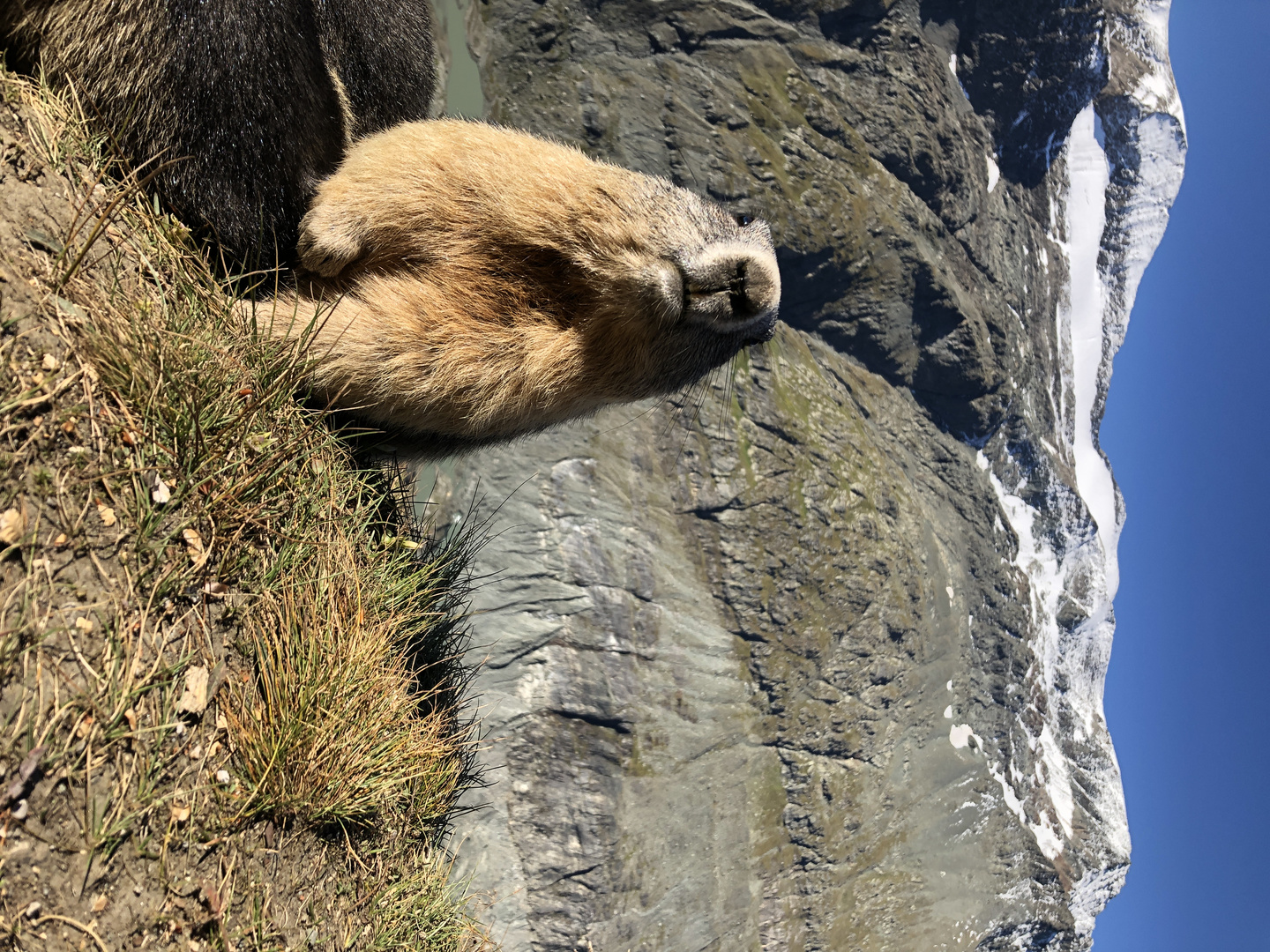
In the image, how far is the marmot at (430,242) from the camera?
2.87 metres

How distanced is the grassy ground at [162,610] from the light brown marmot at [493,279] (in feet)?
1.24

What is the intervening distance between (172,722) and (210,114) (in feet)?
7.40

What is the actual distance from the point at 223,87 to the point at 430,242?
929 mm

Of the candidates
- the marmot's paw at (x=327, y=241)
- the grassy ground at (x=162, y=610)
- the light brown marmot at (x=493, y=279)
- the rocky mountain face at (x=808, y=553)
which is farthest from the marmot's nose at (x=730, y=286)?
the grassy ground at (x=162, y=610)

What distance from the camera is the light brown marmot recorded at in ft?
9.72

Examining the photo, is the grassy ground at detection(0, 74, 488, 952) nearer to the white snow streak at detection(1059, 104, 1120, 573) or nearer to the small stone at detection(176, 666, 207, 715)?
the small stone at detection(176, 666, 207, 715)

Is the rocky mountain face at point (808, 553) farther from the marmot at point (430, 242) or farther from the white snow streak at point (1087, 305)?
the white snow streak at point (1087, 305)

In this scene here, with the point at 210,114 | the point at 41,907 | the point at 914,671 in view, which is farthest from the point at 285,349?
the point at 914,671

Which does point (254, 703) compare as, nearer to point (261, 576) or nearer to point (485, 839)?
point (261, 576)

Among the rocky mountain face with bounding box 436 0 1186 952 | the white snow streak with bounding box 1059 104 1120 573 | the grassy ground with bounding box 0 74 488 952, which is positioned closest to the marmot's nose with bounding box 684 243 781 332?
the rocky mountain face with bounding box 436 0 1186 952

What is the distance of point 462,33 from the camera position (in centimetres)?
1280

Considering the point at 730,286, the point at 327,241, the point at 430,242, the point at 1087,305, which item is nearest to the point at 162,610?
the point at 327,241

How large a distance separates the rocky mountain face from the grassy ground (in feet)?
6.50

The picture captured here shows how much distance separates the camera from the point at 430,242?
9.90 ft
